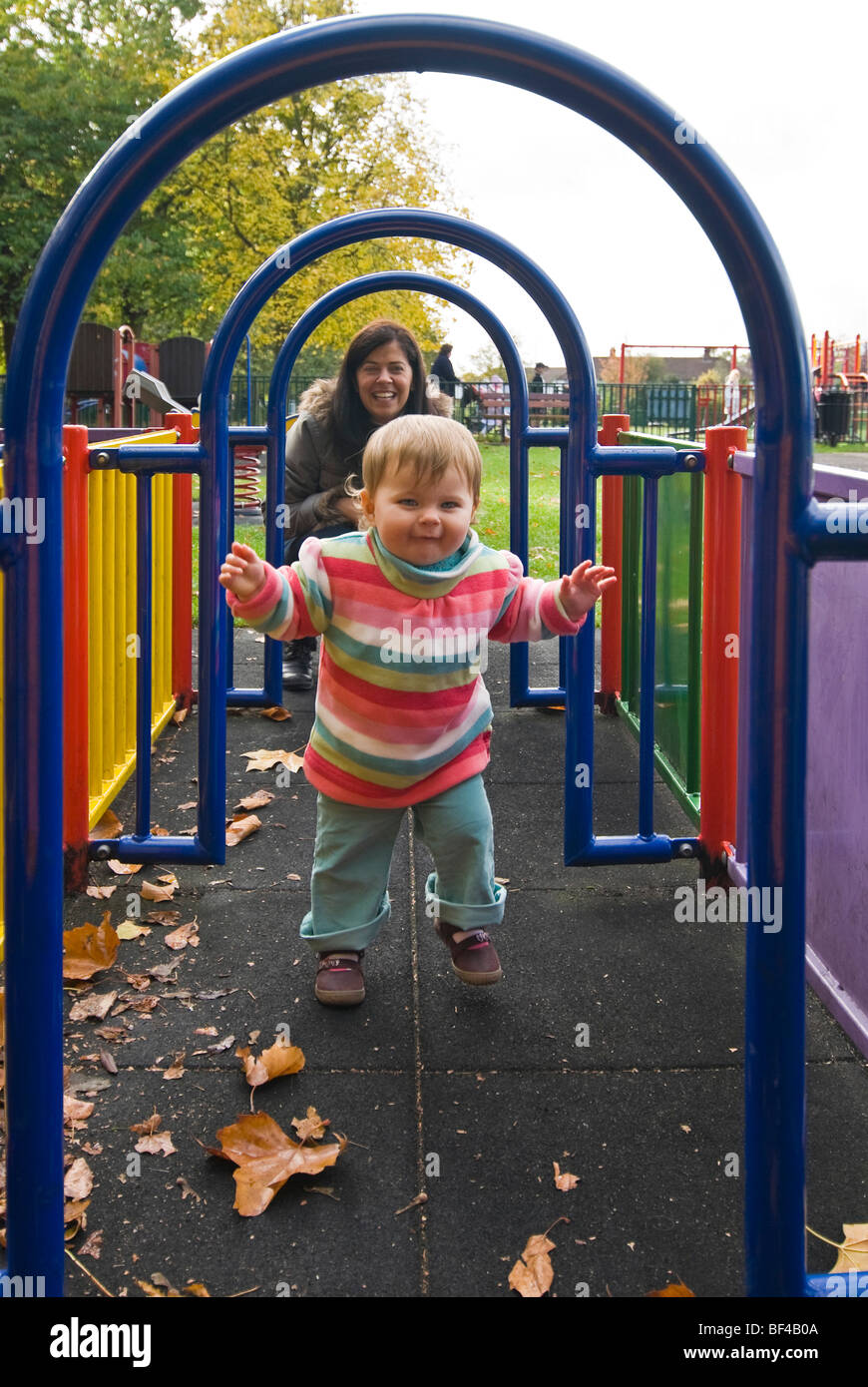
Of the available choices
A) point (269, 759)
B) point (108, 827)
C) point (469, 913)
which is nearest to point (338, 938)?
point (469, 913)

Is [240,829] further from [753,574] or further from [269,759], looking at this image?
[753,574]

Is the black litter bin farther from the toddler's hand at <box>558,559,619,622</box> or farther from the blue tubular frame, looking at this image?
the blue tubular frame

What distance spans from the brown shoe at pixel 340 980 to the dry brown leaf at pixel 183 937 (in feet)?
1.19

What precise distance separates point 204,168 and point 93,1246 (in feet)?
65.9

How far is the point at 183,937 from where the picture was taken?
2945mm

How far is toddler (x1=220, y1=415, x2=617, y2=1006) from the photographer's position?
2443mm

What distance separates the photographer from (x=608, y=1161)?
2107mm

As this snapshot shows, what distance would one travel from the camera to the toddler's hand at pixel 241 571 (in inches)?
82.7

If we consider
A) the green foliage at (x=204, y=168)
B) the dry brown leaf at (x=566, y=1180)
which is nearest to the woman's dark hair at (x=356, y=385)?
the dry brown leaf at (x=566, y=1180)

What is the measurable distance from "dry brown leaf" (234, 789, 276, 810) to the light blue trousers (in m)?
1.16

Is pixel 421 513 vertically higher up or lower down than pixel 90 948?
higher up

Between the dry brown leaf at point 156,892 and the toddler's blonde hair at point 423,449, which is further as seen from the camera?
the dry brown leaf at point 156,892

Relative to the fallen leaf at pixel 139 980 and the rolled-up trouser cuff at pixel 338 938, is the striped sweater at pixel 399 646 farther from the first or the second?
the fallen leaf at pixel 139 980
